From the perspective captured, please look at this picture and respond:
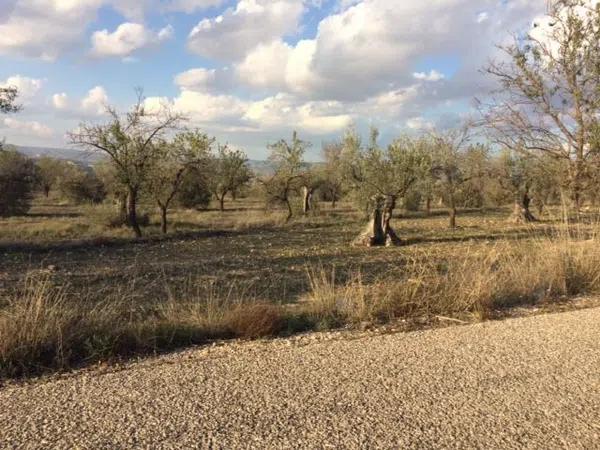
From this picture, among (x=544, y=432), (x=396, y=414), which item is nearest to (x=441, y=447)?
(x=396, y=414)

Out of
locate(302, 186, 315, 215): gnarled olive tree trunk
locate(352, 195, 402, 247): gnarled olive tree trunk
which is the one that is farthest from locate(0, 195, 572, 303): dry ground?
locate(302, 186, 315, 215): gnarled olive tree trunk

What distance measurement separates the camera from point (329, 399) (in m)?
3.78

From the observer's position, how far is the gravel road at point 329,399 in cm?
323

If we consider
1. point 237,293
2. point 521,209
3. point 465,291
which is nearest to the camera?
point 465,291

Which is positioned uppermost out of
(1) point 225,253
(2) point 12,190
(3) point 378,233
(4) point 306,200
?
(2) point 12,190

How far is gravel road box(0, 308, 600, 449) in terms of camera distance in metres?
3.23

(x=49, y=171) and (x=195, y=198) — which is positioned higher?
(x=49, y=171)

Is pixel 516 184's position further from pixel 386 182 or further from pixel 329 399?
pixel 329 399

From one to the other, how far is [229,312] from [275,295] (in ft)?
14.6

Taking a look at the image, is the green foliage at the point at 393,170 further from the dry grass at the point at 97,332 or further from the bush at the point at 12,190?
the bush at the point at 12,190

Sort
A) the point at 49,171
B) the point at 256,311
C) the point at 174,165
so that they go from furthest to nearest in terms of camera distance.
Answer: the point at 49,171 < the point at 174,165 < the point at 256,311

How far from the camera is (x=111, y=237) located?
23.5 meters

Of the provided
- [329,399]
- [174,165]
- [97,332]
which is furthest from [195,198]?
[329,399]

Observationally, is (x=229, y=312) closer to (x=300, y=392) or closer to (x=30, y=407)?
(x=300, y=392)
